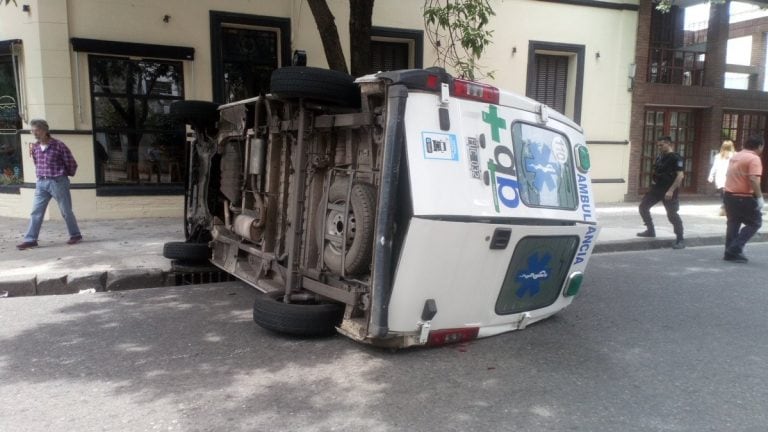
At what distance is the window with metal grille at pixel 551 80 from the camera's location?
13.3 meters

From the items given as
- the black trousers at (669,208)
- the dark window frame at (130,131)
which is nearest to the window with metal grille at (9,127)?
the dark window frame at (130,131)

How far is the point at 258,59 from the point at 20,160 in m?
4.74

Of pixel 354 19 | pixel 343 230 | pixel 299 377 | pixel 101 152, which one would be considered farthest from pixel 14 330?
pixel 101 152

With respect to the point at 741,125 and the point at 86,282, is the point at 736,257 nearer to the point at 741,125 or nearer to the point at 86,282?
the point at 86,282

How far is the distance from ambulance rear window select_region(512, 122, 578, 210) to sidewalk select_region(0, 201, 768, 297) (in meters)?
4.53

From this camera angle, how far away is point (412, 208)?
12.0 ft

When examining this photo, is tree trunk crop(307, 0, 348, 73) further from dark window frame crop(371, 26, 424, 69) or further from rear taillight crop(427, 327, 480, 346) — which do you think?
dark window frame crop(371, 26, 424, 69)

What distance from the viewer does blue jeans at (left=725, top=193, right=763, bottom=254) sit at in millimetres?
7898

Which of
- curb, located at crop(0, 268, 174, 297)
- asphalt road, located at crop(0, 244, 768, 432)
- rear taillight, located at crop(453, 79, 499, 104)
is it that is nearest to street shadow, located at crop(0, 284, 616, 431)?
asphalt road, located at crop(0, 244, 768, 432)

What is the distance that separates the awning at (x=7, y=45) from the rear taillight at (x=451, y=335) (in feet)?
31.2

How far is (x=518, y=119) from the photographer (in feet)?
14.0

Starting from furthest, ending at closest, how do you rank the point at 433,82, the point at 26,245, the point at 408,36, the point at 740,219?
the point at 408,36 → the point at 740,219 → the point at 26,245 → the point at 433,82

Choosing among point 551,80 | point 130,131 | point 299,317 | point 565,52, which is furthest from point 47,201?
point 565,52

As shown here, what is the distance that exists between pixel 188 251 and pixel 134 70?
5195 mm
